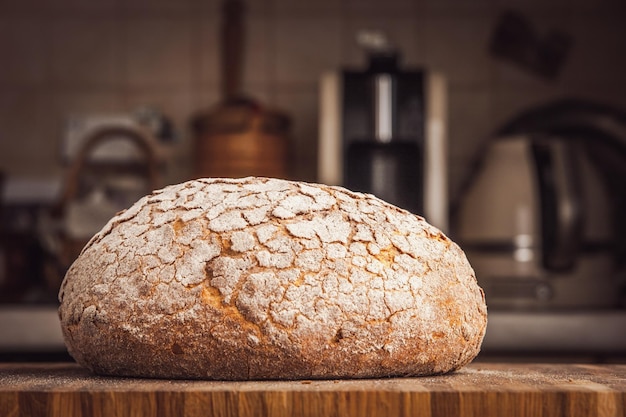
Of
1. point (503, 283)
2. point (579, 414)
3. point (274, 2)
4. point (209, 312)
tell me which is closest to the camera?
point (579, 414)

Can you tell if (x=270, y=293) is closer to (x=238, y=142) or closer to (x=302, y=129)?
(x=238, y=142)

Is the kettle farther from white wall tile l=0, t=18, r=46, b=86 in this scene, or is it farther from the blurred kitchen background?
white wall tile l=0, t=18, r=46, b=86

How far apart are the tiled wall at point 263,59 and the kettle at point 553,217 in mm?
557

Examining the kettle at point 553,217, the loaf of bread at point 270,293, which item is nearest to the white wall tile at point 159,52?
the kettle at point 553,217

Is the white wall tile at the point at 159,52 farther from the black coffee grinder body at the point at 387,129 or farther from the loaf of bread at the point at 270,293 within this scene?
the loaf of bread at the point at 270,293

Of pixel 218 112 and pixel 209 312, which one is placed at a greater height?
pixel 218 112

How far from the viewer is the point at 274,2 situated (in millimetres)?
2965

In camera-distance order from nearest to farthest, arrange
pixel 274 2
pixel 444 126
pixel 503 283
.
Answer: pixel 503 283 < pixel 444 126 < pixel 274 2

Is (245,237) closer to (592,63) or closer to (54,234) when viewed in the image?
(54,234)

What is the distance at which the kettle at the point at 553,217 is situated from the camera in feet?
7.14

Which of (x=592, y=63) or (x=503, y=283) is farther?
(x=592, y=63)

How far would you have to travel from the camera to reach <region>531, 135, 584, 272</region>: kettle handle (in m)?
2.12

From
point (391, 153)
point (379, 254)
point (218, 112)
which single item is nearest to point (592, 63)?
point (391, 153)

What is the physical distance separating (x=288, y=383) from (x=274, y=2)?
2.34 meters
